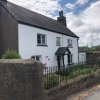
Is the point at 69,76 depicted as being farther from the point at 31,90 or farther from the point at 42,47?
the point at 42,47

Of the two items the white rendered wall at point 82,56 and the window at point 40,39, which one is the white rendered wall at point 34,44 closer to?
the window at point 40,39

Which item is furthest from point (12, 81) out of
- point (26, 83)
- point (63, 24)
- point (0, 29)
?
point (63, 24)

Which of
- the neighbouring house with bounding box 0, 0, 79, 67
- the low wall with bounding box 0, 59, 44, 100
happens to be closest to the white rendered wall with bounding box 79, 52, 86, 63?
the neighbouring house with bounding box 0, 0, 79, 67

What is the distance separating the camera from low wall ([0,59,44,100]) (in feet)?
28.9

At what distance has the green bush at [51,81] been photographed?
10.6 metres

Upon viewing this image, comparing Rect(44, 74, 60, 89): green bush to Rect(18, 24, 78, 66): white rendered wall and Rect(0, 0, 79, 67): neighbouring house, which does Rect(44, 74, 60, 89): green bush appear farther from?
Rect(18, 24, 78, 66): white rendered wall

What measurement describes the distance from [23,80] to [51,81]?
236 centimetres

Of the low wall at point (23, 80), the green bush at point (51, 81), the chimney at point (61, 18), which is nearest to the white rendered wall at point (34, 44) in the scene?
the chimney at point (61, 18)

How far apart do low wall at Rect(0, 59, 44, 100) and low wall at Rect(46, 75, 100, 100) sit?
3.50ft

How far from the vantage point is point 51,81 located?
35.8ft

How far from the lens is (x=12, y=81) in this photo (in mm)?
9023

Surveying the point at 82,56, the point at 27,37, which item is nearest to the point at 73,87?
the point at 27,37

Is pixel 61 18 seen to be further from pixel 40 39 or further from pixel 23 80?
pixel 23 80

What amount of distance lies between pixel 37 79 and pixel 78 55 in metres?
27.1
